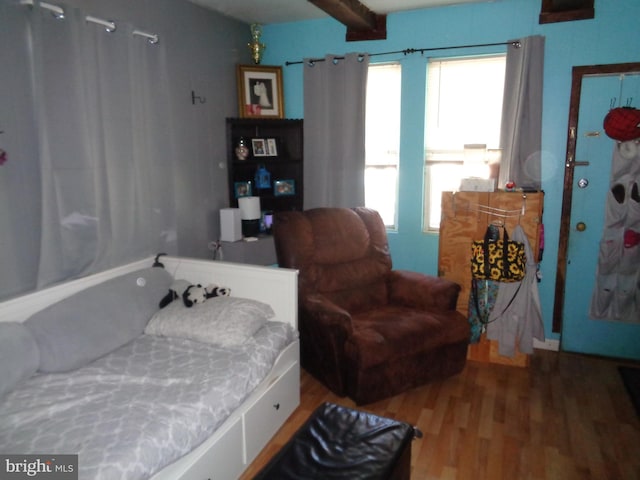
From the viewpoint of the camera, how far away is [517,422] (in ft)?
7.85

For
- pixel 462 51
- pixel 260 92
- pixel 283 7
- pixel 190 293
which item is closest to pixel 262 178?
pixel 260 92

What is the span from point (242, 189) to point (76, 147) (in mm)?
1551

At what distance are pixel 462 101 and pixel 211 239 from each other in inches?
88.1

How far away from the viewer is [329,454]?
153 cm

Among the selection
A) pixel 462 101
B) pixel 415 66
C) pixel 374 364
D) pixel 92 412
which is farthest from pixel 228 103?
pixel 92 412

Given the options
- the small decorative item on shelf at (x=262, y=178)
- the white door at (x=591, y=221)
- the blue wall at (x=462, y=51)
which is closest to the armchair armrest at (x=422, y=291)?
the blue wall at (x=462, y=51)

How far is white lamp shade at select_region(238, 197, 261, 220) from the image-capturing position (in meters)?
3.52

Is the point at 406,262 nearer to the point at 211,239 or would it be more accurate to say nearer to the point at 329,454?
the point at 211,239

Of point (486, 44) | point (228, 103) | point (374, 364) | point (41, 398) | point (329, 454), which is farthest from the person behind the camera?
point (228, 103)

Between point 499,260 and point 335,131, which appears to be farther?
point 335,131

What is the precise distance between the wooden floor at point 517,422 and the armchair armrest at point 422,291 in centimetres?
50

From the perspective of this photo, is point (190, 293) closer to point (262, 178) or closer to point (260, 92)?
point (262, 178)

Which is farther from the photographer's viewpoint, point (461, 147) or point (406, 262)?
point (406, 262)

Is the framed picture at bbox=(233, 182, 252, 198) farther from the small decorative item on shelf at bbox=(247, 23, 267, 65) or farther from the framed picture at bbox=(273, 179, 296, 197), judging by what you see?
the small decorative item on shelf at bbox=(247, 23, 267, 65)
